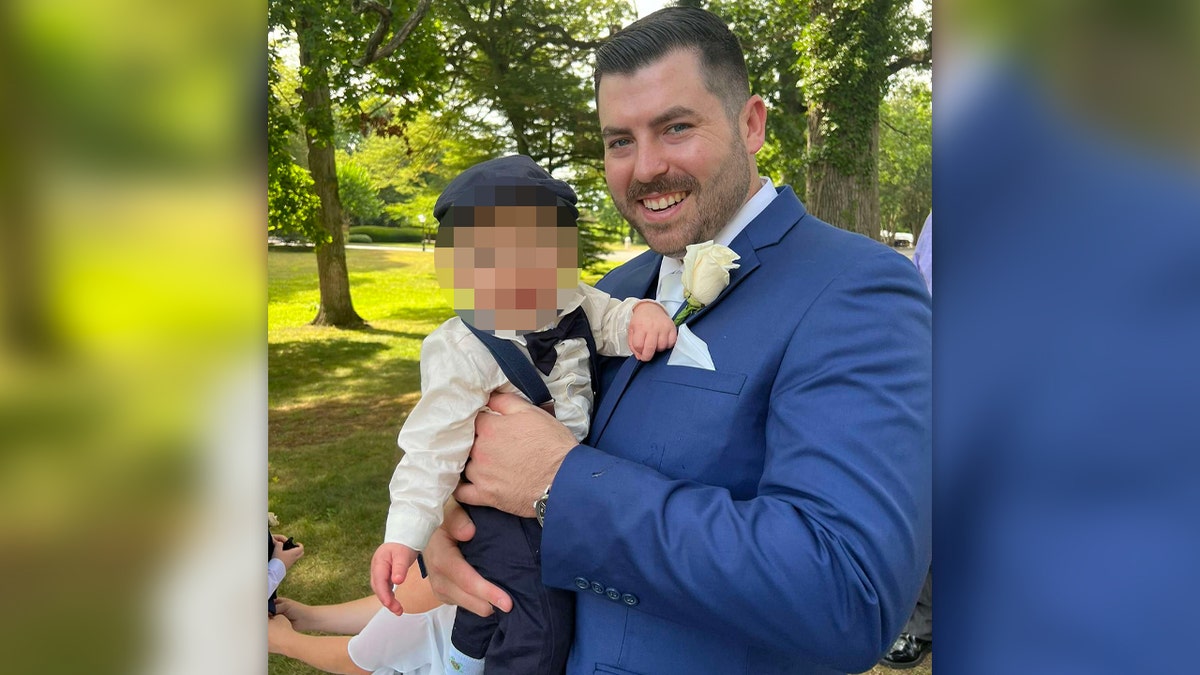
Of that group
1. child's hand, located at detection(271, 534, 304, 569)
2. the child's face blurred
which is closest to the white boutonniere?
the child's face blurred

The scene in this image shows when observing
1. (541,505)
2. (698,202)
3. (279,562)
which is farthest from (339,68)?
(541,505)

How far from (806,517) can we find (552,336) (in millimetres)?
678

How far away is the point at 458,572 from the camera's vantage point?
1568 mm

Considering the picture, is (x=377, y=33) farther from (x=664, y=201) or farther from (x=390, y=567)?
(x=390, y=567)

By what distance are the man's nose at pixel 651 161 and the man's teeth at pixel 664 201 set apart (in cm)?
6

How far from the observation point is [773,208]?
1588 millimetres

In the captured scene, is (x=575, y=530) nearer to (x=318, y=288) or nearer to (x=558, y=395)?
(x=558, y=395)

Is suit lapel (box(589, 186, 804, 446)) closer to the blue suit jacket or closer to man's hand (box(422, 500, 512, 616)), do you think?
the blue suit jacket

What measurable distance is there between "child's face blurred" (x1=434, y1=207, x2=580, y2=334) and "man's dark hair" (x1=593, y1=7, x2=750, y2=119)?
432mm

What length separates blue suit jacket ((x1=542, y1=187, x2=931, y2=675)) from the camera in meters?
1.08
